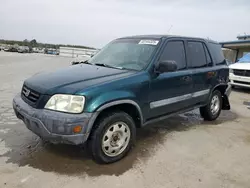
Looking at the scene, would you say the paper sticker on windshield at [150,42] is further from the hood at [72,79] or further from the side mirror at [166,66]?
the hood at [72,79]

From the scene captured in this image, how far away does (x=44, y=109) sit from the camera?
305cm

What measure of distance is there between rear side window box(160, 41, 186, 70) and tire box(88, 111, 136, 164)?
1314 mm

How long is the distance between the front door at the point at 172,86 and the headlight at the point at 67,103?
4.11ft

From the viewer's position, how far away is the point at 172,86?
4203 millimetres

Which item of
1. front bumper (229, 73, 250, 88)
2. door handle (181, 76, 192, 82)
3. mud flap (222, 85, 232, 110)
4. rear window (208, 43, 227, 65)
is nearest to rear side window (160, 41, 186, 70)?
door handle (181, 76, 192, 82)

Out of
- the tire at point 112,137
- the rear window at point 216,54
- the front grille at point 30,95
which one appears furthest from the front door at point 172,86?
the front grille at point 30,95

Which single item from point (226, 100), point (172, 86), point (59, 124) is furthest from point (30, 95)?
point (226, 100)

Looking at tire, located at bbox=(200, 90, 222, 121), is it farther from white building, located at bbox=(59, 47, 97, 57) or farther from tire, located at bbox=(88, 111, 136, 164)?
white building, located at bbox=(59, 47, 97, 57)

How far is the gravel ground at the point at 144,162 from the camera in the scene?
2992 millimetres

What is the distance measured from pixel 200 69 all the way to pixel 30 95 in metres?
3.28

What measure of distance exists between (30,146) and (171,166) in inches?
86.5

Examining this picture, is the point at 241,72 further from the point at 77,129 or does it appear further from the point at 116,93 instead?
the point at 77,129

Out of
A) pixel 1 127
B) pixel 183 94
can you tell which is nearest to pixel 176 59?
pixel 183 94

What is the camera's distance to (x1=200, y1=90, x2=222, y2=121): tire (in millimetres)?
→ 5580
